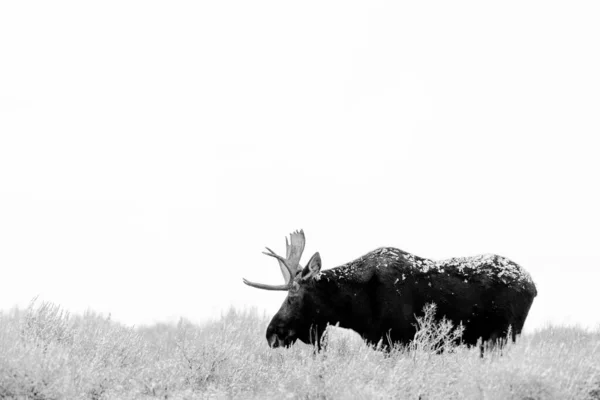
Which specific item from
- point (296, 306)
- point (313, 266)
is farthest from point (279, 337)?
point (313, 266)

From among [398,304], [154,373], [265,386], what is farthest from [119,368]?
[398,304]

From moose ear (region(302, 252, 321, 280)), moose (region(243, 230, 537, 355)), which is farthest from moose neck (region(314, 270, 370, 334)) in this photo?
moose ear (region(302, 252, 321, 280))

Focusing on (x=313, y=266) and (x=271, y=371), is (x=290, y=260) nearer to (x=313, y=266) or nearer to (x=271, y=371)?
(x=313, y=266)

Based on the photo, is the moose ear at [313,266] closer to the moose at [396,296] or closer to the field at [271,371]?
the moose at [396,296]

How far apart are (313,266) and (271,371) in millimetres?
1636

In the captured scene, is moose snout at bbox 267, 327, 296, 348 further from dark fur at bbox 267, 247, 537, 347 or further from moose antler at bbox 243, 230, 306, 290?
moose antler at bbox 243, 230, 306, 290

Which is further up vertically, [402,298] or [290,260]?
[290,260]

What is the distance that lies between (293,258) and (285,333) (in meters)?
1.10

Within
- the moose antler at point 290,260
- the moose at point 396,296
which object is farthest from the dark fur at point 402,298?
the moose antler at point 290,260

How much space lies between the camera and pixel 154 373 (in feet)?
33.4

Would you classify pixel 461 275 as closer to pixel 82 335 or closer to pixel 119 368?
pixel 119 368

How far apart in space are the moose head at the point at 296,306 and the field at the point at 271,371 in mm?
406

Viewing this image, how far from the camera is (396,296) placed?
35.9 feet

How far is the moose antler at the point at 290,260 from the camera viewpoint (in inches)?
448
